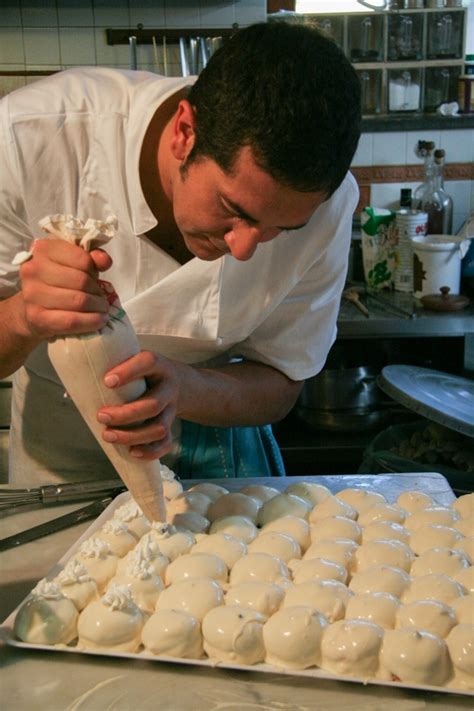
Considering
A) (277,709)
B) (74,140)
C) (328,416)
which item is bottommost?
(328,416)

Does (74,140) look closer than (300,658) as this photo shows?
No

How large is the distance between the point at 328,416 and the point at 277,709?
75.9 inches

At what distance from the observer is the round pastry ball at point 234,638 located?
1.01 meters

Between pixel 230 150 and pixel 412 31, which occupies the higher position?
pixel 412 31

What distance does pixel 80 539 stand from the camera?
1.28 meters

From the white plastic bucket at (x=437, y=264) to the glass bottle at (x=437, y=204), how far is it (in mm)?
238

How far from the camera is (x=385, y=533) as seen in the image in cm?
126

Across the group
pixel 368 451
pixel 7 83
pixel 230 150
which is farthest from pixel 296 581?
pixel 7 83

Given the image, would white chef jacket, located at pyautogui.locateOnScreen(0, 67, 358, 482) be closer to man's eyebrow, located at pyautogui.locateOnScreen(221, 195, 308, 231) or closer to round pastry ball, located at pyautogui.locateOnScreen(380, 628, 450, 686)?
man's eyebrow, located at pyautogui.locateOnScreen(221, 195, 308, 231)

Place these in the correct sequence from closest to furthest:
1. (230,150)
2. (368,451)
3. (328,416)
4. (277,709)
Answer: (277,709), (230,150), (368,451), (328,416)

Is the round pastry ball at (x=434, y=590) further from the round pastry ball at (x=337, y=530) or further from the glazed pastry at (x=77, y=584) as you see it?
the glazed pastry at (x=77, y=584)

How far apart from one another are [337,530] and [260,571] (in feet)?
0.55

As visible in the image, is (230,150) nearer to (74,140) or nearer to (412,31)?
(74,140)

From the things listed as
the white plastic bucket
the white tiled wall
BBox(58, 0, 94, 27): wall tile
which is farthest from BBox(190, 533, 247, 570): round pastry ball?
BBox(58, 0, 94, 27): wall tile
